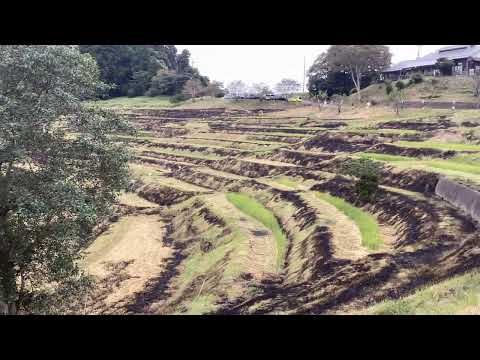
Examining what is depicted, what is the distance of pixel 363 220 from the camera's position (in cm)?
2831

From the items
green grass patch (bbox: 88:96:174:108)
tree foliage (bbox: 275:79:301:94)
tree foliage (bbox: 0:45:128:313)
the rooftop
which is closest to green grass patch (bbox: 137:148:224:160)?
green grass patch (bbox: 88:96:174:108)

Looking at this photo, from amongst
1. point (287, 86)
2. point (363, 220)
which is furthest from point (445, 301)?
point (287, 86)

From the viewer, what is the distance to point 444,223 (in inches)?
917

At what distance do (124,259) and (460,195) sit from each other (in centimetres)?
1934

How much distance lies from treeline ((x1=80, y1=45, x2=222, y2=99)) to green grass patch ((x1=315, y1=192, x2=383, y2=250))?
237 ft

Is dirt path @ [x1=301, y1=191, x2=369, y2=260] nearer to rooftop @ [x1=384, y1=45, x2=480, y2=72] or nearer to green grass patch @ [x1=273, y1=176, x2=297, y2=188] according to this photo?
green grass patch @ [x1=273, y1=176, x2=297, y2=188]

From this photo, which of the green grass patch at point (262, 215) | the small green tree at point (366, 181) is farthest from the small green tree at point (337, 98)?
the small green tree at point (366, 181)

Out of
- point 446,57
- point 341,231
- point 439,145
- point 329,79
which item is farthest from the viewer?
point 329,79

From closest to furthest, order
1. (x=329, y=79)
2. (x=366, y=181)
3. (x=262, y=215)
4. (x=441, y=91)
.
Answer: (x=366, y=181) < (x=262, y=215) < (x=441, y=91) < (x=329, y=79)

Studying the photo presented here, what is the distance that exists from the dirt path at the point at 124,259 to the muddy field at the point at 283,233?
9 centimetres

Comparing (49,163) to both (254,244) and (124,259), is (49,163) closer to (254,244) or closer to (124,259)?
(254,244)

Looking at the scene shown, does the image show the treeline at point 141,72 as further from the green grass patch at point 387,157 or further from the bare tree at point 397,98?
the green grass patch at point 387,157

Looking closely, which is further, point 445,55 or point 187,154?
point 445,55

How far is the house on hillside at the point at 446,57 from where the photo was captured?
6919 centimetres
